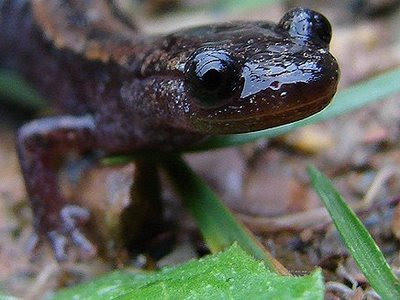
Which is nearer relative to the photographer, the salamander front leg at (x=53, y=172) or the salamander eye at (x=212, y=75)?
the salamander eye at (x=212, y=75)

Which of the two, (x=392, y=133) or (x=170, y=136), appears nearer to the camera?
(x=170, y=136)

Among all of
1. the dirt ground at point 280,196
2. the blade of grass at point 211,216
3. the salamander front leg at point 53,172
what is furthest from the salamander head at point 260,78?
the salamander front leg at point 53,172

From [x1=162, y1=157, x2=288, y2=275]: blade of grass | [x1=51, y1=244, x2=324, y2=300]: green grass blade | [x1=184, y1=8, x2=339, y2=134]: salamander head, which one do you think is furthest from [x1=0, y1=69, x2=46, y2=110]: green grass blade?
[x1=51, y1=244, x2=324, y2=300]: green grass blade

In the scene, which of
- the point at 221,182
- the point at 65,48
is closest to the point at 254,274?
the point at 221,182

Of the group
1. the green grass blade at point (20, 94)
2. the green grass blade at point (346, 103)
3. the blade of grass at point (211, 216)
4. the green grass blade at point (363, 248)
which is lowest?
the green grass blade at point (363, 248)

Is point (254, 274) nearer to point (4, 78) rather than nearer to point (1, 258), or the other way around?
point (1, 258)

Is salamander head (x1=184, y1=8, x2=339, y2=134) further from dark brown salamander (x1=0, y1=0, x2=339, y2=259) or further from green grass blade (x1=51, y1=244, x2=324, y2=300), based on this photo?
green grass blade (x1=51, y1=244, x2=324, y2=300)

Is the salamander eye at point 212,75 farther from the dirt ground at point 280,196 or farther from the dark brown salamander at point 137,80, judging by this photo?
the dirt ground at point 280,196
